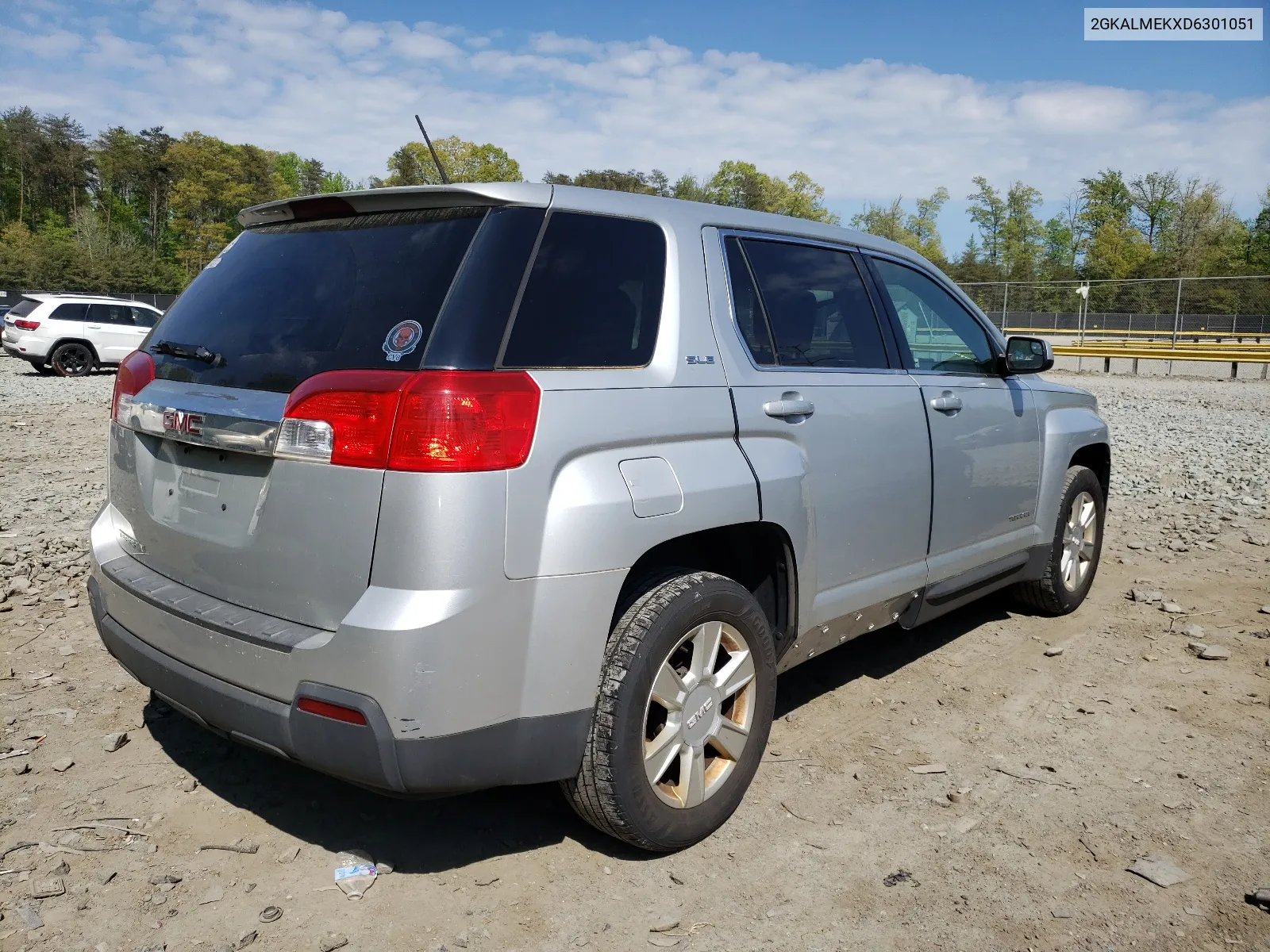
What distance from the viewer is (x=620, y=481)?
255 centimetres

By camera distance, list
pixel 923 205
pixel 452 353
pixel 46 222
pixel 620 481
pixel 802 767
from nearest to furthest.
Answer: pixel 452 353 → pixel 620 481 → pixel 802 767 → pixel 46 222 → pixel 923 205

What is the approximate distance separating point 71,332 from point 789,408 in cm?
2119

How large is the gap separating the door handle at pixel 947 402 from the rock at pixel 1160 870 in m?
1.75

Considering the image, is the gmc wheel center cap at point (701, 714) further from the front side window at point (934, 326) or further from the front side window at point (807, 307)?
the front side window at point (934, 326)

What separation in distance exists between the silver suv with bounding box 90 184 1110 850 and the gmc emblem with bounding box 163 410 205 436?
13mm

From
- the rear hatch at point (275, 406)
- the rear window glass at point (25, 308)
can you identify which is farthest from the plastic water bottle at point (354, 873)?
the rear window glass at point (25, 308)

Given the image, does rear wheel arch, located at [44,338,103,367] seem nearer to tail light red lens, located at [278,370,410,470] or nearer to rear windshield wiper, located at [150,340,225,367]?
rear windshield wiper, located at [150,340,225,367]

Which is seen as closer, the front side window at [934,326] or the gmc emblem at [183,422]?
the gmc emblem at [183,422]

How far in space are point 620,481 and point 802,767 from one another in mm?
1577

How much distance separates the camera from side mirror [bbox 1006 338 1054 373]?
4.53m

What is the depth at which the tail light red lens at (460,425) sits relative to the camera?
2293 millimetres

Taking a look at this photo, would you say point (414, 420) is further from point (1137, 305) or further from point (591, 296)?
point (1137, 305)

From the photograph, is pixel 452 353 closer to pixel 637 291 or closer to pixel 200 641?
pixel 637 291

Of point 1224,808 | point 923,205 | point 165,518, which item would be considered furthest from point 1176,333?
point 923,205
